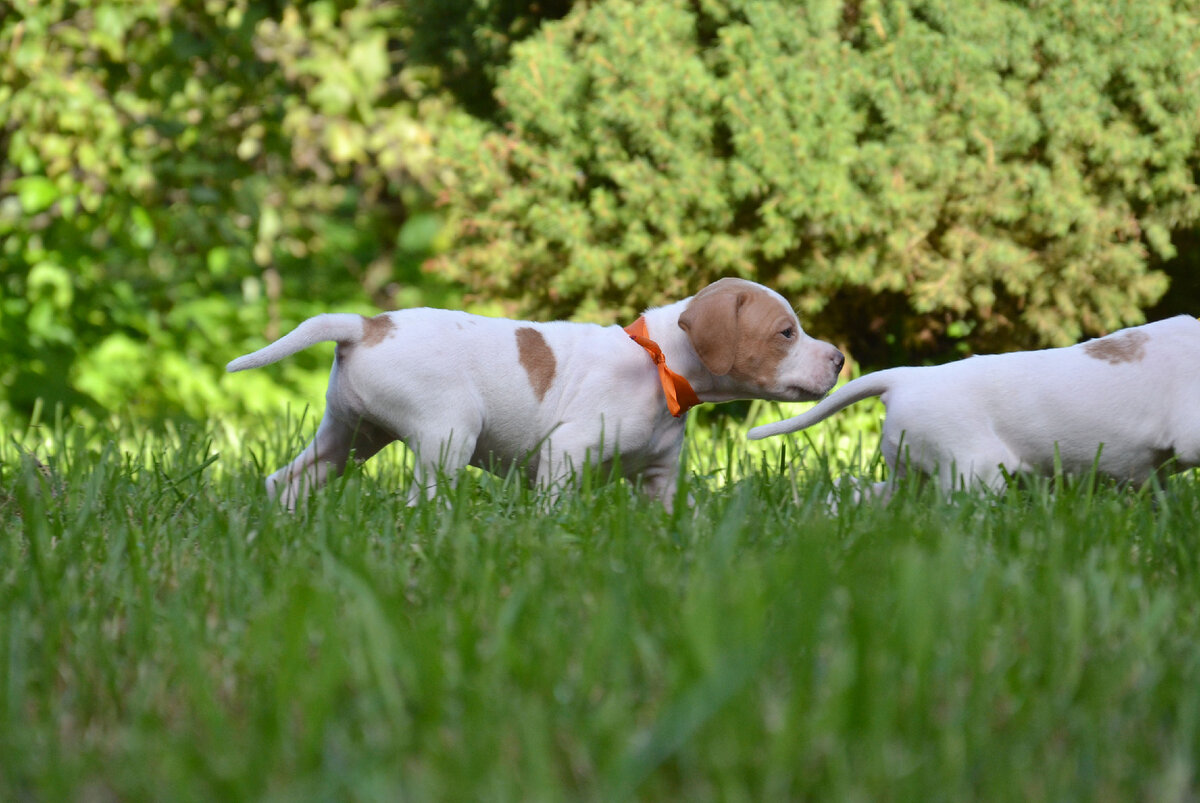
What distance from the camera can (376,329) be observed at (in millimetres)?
3072

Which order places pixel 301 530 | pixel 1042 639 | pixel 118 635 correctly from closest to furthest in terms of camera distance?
pixel 1042 639, pixel 118 635, pixel 301 530

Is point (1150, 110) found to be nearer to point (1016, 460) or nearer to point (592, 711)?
point (1016, 460)

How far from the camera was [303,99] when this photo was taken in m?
7.87

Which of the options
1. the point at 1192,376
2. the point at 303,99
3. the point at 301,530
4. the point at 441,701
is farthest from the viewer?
the point at 303,99

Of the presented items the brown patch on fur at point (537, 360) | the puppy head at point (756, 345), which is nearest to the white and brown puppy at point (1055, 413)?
the puppy head at point (756, 345)

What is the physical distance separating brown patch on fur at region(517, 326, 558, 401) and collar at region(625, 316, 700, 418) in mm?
261

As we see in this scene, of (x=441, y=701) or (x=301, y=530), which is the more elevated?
(x=441, y=701)

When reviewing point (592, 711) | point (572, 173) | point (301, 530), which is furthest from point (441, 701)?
point (572, 173)

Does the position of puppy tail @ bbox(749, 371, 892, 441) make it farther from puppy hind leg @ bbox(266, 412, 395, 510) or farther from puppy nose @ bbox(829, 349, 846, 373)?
puppy hind leg @ bbox(266, 412, 395, 510)

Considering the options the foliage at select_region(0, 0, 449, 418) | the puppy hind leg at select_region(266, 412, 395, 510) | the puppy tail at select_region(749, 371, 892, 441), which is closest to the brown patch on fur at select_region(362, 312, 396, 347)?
the puppy hind leg at select_region(266, 412, 395, 510)

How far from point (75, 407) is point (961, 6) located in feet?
16.2

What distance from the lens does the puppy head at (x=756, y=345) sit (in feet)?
10.6

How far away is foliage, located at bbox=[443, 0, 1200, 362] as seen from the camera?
5.27m

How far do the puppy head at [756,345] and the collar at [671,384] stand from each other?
92 millimetres
